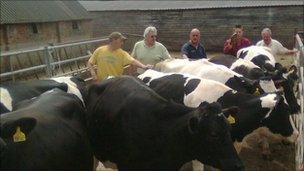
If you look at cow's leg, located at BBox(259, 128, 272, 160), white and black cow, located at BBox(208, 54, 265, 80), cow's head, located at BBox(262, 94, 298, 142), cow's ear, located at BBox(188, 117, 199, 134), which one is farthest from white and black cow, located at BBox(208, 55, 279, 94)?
cow's ear, located at BBox(188, 117, 199, 134)

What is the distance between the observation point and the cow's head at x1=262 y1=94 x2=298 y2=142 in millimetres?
5391

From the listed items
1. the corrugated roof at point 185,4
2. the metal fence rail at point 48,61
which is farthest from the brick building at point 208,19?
the metal fence rail at point 48,61

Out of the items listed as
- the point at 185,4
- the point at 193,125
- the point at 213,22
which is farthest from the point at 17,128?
the point at 185,4

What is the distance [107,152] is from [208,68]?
2.60 metres

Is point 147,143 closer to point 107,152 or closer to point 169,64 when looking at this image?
point 107,152

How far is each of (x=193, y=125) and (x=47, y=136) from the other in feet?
4.63

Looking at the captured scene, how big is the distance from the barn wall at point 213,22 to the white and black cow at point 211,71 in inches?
623

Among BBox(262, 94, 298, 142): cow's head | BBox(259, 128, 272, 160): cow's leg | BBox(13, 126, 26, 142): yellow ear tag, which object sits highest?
BBox(13, 126, 26, 142): yellow ear tag

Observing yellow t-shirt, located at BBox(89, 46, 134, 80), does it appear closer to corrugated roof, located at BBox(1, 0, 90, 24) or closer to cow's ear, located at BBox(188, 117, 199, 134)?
cow's ear, located at BBox(188, 117, 199, 134)

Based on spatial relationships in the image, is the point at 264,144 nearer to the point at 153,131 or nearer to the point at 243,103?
the point at 243,103

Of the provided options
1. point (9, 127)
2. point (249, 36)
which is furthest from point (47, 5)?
point (9, 127)

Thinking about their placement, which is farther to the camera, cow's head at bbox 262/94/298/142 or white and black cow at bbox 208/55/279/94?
white and black cow at bbox 208/55/279/94

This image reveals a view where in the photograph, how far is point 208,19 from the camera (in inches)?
970

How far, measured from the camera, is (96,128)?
505 centimetres
